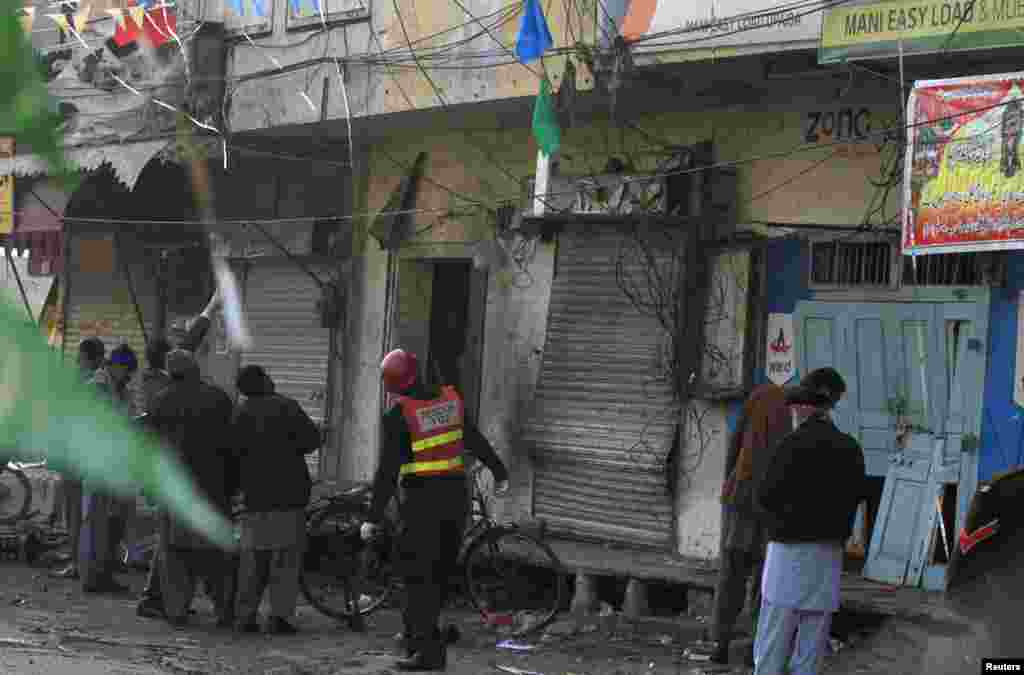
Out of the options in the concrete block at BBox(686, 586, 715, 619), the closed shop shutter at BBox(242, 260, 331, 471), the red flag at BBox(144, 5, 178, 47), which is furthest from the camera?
the closed shop shutter at BBox(242, 260, 331, 471)

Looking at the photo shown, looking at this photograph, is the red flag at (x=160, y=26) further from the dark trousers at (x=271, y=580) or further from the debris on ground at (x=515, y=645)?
the debris on ground at (x=515, y=645)

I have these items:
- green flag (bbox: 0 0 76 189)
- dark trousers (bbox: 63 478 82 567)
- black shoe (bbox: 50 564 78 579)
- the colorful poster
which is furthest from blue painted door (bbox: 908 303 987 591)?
green flag (bbox: 0 0 76 189)

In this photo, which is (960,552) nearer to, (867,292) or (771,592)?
(771,592)

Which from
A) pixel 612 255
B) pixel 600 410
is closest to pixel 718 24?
pixel 612 255

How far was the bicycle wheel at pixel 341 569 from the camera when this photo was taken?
10.6m

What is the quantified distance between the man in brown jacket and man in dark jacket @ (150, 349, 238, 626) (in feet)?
9.57

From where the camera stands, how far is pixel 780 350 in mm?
11914

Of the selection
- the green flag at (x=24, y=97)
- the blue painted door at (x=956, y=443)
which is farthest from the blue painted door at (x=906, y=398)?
the green flag at (x=24, y=97)

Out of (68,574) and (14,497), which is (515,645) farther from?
(14,497)

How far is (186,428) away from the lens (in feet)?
29.9

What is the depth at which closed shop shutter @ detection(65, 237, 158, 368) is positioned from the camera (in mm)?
18531

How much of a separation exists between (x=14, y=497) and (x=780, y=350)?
7338 mm

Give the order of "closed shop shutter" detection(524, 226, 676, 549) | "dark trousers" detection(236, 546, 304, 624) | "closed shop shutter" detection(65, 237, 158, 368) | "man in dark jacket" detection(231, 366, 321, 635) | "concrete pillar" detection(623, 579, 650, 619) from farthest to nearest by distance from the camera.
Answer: "closed shop shutter" detection(65, 237, 158, 368), "closed shop shutter" detection(524, 226, 676, 549), "concrete pillar" detection(623, 579, 650, 619), "dark trousers" detection(236, 546, 304, 624), "man in dark jacket" detection(231, 366, 321, 635)

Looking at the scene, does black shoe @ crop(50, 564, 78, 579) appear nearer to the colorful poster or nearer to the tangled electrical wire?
the tangled electrical wire
